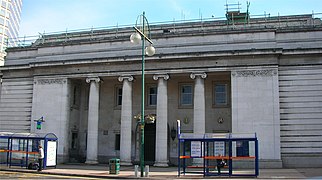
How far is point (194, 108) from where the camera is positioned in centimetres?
3080

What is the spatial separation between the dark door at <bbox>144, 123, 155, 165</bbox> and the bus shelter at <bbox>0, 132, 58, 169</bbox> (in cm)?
917

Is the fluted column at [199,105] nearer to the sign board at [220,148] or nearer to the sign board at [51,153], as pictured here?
the sign board at [220,148]

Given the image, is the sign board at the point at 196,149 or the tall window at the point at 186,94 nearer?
the sign board at the point at 196,149

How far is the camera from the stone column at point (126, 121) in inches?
1253

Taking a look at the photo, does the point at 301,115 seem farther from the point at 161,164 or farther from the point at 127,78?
the point at 127,78

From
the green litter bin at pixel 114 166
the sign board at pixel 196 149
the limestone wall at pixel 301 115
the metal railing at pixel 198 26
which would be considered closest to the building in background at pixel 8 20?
the metal railing at pixel 198 26

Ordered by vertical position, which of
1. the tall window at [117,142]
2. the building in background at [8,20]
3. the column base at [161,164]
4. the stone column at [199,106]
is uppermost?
the building in background at [8,20]

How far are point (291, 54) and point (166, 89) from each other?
1043 cm

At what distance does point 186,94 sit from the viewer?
33812mm

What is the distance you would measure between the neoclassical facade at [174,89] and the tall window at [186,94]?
90mm

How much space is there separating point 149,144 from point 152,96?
4.44 metres

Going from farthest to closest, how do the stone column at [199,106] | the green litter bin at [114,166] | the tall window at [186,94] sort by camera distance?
the tall window at [186,94] < the stone column at [199,106] < the green litter bin at [114,166]

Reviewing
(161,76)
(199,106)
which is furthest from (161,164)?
(161,76)

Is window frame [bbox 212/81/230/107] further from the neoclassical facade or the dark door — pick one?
the dark door
